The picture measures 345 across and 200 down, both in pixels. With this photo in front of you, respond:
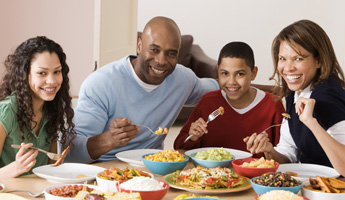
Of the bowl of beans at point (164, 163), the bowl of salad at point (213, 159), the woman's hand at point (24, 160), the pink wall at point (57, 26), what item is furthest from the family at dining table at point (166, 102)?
the pink wall at point (57, 26)

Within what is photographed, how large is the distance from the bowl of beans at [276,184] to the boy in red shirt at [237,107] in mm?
1039

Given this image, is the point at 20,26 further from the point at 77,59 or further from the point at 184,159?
the point at 184,159

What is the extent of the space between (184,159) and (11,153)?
81 centimetres

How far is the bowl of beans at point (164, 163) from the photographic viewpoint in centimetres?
173

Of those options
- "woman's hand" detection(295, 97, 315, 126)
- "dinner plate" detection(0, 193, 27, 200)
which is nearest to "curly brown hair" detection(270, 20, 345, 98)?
"woman's hand" detection(295, 97, 315, 126)

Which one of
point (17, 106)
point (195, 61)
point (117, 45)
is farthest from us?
point (195, 61)

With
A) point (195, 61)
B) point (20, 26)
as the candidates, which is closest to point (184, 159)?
point (20, 26)

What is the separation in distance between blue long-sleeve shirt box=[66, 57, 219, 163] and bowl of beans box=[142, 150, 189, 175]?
0.53 metres

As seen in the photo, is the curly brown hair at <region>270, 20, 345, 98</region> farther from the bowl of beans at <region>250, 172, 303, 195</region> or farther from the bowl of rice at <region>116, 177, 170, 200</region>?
the bowl of rice at <region>116, 177, 170, 200</region>

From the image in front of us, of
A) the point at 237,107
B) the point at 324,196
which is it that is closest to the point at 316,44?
the point at 237,107

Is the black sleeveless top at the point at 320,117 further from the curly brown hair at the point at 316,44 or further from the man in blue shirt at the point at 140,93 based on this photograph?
the man in blue shirt at the point at 140,93

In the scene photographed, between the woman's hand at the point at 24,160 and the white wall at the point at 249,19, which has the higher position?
the white wall at the point at 249,19

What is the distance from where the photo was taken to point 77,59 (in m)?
5.13

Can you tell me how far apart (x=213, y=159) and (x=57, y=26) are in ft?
11.7
